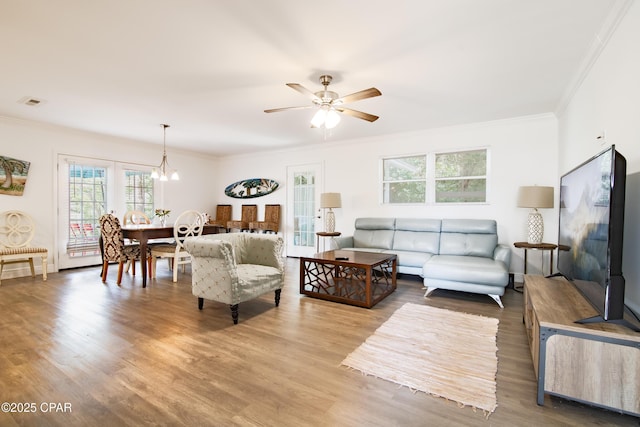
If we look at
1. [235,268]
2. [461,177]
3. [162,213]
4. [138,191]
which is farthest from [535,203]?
[138,191]

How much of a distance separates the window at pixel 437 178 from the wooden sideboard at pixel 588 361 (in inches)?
133

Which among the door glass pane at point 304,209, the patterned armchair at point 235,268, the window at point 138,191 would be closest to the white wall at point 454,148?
the door glass pane at point 304,209

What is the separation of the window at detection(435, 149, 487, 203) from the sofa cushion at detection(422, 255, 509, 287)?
1416 mm

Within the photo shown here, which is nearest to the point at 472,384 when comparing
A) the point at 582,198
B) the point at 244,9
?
the point at 582,198

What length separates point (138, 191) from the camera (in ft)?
20.5

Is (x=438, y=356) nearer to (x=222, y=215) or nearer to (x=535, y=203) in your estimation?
(x=535, y=203)

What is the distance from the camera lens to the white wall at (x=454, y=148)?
4.38 metres

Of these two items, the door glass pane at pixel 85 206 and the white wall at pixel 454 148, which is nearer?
the white wall at pixel 454 148

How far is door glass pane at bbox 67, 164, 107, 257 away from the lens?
5336 mm

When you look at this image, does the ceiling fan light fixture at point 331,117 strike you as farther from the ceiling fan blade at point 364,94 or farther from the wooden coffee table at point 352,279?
the wooden coffee table at point 352,279

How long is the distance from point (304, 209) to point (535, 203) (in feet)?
13.7

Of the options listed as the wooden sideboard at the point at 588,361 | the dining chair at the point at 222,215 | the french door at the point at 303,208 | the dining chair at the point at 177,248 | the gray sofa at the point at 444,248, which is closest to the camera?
the wooden sideboard at the point at 588,361

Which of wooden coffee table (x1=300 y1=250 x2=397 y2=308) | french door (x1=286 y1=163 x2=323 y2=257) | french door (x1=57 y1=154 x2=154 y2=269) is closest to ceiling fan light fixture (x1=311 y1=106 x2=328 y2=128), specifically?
wooden coffee table (x1=300 y1=250 x2=397 y2=308)

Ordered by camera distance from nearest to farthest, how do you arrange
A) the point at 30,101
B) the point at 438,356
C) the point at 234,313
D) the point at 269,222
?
1. the point at 438,356
2. the point at 234,313
3. the point at 30,101
4. the point at 269,222
